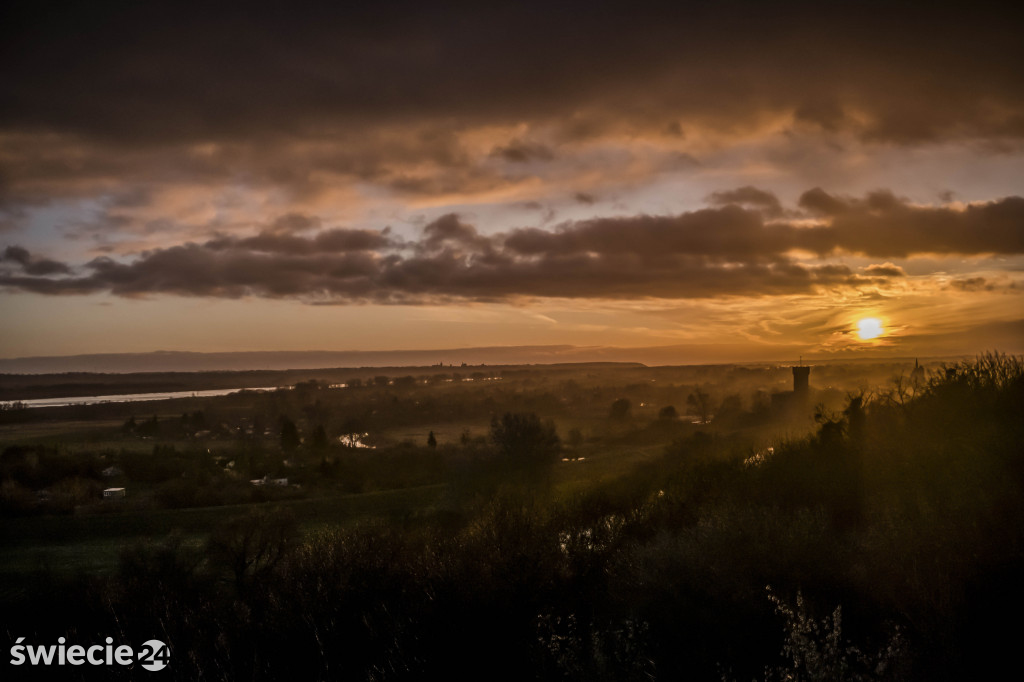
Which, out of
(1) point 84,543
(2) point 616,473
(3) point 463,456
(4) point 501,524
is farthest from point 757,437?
(1) point 84,543

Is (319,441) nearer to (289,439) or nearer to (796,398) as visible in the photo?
(289,439)

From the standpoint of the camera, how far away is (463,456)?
65.3 metres

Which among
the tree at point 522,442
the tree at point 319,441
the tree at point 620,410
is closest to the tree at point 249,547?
the tree at point 522,442

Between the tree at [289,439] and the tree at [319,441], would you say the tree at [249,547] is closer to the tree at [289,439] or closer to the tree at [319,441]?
the tree at [319,441]

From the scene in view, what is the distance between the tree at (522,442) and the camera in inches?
2456

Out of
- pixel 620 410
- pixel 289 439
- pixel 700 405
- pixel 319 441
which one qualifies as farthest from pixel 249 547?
pixel 700 405

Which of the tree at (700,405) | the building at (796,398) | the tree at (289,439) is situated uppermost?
the building at (796,398)

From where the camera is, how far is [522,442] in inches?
2515

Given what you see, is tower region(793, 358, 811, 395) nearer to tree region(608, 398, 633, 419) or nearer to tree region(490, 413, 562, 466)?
tree region(490, 413, 562, 466)

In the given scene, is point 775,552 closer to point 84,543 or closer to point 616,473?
point 616,473

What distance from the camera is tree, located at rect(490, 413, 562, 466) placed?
62.4 m

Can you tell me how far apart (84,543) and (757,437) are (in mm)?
50806

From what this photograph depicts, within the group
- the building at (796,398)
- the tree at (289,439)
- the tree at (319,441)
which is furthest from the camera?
the tree at (289,439)

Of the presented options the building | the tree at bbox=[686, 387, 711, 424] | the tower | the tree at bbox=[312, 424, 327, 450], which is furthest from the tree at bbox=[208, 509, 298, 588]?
the tree at bbox=[686, 387, 711, 424]
